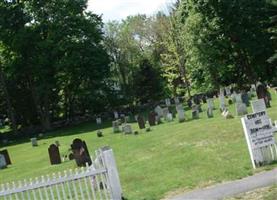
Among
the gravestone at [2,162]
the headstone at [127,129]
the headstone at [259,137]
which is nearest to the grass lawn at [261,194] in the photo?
the headstone at [259,137]

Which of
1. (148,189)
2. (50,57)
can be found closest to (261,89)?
(148,189)

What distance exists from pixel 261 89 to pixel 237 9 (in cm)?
2090

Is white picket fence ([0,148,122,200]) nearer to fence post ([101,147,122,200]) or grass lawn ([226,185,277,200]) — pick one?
fence post ([101,147,122,200])

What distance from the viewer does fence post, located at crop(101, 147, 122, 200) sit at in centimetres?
1283

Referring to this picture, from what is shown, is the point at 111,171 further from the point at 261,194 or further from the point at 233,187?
the point at 261,194

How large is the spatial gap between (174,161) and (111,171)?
4582 millimetres

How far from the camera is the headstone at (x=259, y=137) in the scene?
46.5 feet

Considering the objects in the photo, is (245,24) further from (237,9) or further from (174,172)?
(174,172)

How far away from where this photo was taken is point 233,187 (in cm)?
1236

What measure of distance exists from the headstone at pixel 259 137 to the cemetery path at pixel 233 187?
38.5 inches

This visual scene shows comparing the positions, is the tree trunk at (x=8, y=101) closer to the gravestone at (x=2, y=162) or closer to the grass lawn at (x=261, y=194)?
the gravestone at (x=2, y=162)

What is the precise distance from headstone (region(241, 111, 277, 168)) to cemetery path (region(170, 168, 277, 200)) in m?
0.98

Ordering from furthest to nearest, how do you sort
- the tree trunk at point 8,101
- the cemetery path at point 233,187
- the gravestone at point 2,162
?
the tree trunk at point 8,101, the gravestone at point 2,162, the cemetery path at point 233,187

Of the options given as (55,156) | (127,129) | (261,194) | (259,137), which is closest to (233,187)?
(261,194)
